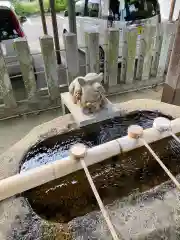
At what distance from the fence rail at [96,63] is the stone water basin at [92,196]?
1.64m

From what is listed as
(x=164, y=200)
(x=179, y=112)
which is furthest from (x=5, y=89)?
(x=164, y=200)

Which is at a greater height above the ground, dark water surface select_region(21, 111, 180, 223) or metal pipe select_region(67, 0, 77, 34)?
metal pipe select_region(67, 0, 77, 34)

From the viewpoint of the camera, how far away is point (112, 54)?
379 centimetres

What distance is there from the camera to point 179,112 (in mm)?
2201

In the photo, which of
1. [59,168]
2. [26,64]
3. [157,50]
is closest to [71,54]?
[26,64]

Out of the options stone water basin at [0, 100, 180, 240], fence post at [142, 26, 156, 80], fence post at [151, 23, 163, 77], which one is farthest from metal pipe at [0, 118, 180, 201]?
fence post at [151, 23, 163, 77]

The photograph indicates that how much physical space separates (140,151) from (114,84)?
2.45 metres

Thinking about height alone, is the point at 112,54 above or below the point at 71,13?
below

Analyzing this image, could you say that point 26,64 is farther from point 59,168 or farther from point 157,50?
point 157,50

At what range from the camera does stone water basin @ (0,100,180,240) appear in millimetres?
1304

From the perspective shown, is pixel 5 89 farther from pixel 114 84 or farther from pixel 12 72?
pixel 114 84

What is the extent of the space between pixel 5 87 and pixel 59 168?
2378mm

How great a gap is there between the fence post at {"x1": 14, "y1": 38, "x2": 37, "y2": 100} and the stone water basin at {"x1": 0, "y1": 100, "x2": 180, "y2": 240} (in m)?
1.61

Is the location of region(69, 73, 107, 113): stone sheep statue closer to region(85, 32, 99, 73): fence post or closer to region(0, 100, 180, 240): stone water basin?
region(0, 100, 180, 240): stone water basin
